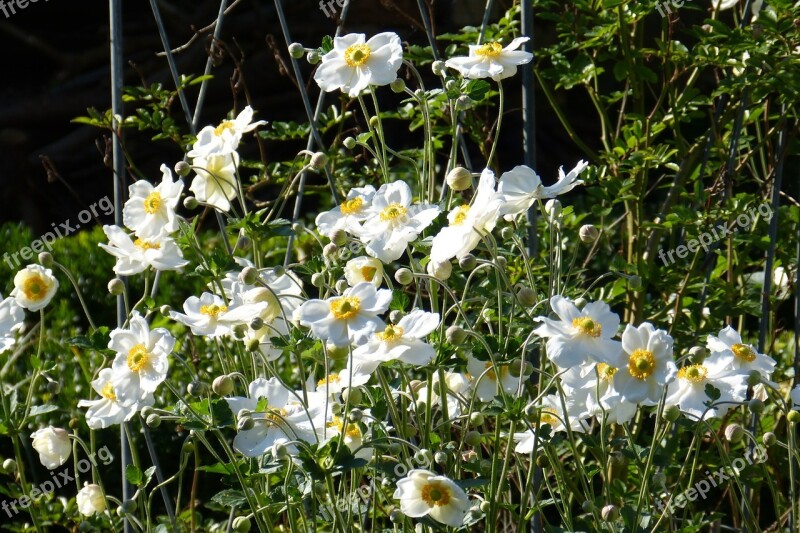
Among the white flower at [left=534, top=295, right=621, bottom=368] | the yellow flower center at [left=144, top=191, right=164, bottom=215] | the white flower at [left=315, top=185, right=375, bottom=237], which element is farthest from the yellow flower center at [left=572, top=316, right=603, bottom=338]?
the yellow flower center at [left=144, top=191, right=164, bottom=215]

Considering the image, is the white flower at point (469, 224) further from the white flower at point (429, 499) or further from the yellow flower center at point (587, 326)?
the white flower at point (429, 499)

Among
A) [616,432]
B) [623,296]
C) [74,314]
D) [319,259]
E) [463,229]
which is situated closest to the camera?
[463,229]

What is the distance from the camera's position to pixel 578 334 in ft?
3.85

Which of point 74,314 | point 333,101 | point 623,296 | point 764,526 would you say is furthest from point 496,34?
point 333,101

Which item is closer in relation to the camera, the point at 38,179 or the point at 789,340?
the point at 789,340

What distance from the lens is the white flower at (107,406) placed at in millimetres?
1351

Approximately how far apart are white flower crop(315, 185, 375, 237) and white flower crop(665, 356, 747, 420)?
0.49 metres

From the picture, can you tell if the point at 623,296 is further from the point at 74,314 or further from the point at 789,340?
the point at 74,314

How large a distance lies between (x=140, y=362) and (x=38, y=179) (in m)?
5.30

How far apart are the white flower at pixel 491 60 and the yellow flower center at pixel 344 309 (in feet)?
1.66

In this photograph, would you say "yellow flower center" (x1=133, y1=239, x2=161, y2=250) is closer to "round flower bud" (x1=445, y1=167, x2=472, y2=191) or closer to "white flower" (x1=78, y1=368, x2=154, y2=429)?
"white flower" (x1=78, y1=368, x2=154, y2=429)

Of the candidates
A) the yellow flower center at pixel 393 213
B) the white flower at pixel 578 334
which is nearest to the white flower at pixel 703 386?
the white flower at pixel 578 334

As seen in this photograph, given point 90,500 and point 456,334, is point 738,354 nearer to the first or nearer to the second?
point 456,334

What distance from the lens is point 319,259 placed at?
4.93 feet
